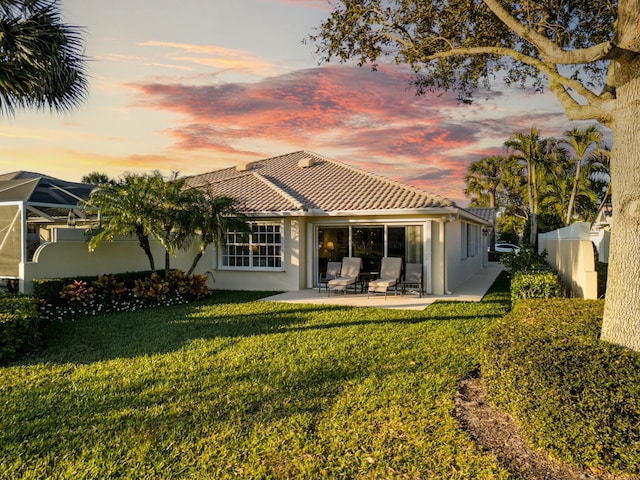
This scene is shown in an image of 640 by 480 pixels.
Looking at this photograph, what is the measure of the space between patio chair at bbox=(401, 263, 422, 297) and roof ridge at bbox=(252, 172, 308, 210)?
448 centimetres

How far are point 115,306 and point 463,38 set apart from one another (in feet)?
40.6

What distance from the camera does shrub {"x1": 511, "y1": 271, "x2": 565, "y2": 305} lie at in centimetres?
1070

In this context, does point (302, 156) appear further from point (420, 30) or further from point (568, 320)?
point (568, 320)

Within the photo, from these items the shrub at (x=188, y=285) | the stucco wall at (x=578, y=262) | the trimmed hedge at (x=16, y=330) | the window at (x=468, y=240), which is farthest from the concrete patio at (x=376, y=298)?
the trimmed hedge at (x=16, y=330)

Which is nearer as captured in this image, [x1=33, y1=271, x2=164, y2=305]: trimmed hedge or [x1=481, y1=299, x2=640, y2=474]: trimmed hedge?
[x1=481, y1=299, x2=640, y2=474]: trimmed hedge

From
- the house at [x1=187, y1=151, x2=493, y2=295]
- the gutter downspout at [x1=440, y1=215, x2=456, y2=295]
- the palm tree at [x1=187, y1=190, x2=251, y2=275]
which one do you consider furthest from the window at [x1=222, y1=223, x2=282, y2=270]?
the gutter downspout at [x1=440, y1=215, x2=456, y2=295]

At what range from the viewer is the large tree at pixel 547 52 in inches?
219

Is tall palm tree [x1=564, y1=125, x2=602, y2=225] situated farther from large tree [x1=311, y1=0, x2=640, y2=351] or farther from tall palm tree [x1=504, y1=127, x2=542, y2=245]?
large tree [x1=311, y1=0, x2=640, y2=351]

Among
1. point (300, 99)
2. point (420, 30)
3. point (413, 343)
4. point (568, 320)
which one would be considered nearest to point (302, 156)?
point (300, 99)

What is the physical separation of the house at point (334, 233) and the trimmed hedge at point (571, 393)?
9.85m

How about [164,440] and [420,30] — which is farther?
[420,30]

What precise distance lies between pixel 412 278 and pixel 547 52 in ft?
33.0

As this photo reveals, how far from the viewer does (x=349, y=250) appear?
55.5 feet

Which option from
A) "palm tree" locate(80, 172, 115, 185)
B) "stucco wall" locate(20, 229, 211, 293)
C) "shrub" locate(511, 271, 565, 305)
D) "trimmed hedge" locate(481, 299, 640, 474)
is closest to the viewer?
"trimmed hedge" locate(481, 299, 640, 474)
